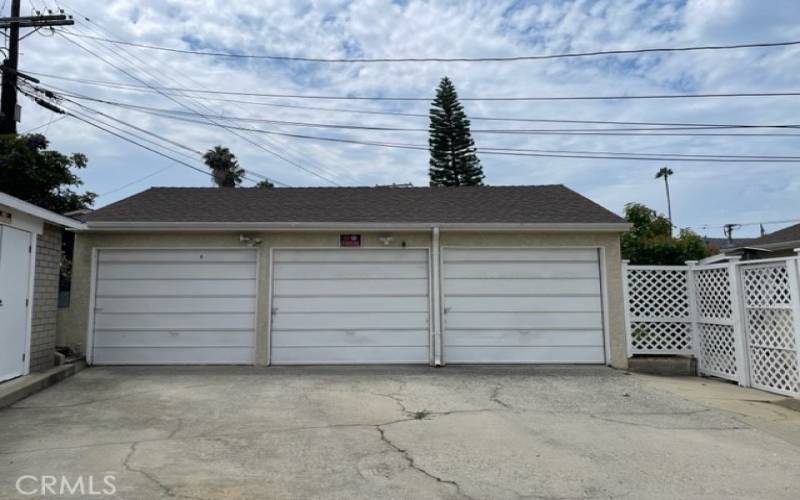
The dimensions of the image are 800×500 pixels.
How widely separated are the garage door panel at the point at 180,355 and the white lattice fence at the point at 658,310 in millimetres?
6524

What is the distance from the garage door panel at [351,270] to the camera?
8.31 metres

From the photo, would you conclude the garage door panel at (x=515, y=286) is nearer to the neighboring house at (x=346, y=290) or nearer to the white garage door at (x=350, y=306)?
the neighboring house at (x=346, y=290)

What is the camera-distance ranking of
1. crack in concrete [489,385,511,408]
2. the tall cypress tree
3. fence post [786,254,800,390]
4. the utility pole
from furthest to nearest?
the tall cypress tree < the utility pole < fence post [786,254,800,390] < crack in concrete [489,385,511,408]

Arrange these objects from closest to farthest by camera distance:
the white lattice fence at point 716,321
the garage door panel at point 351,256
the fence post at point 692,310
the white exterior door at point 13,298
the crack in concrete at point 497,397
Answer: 1. the crack in concrete at point 497,397
2. the white exterior door at point 13,298
3. the white lattice fence at point 716,321
4. the fence post at point 692,310
5. the garage door panel at point 351,256

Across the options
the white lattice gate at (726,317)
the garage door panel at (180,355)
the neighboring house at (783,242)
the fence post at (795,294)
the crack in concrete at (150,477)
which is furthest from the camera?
the neighboring house at (783,242)

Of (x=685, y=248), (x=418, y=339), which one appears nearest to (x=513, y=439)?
(x=418, y=339)

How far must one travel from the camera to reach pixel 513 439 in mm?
4574

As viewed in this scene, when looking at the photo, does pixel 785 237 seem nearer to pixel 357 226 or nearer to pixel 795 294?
pixel 795 294

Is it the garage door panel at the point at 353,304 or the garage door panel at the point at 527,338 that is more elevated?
the garage door panel at the point at 353,304

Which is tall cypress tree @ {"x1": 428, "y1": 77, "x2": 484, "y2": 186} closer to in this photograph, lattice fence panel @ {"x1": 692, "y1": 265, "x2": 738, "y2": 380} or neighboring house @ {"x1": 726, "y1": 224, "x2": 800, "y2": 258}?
neighboring house @ {"x1": 726, "y1": 224, "x2": 800, "y2": 258}

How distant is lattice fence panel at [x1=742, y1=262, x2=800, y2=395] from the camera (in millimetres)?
6250

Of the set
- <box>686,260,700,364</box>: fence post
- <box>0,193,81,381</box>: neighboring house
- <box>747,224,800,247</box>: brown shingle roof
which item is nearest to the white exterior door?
<box>0,193,81,381</box>: neighboring house

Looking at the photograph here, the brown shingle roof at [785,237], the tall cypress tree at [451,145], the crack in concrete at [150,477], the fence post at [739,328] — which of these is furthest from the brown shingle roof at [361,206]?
the tall cypress tree at [451,145]

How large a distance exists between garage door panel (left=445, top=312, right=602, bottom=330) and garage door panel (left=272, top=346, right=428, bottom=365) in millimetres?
855
